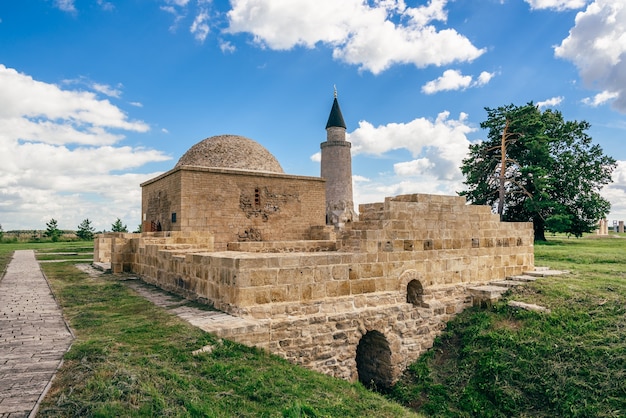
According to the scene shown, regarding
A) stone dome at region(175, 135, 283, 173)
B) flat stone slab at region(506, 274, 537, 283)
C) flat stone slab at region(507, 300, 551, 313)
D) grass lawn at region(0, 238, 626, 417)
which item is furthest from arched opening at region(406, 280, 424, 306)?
stone dome at region(175, 135, 283, 173)

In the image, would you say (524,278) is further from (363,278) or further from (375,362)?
(363,278)

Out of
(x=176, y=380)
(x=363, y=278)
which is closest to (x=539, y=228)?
(x=363, y=278)

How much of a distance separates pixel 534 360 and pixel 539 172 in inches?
790

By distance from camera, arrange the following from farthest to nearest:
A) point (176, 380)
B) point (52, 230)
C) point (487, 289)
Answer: point (52, 230) → point (487, 289) → point (176, 380)

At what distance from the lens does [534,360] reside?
7598 mm

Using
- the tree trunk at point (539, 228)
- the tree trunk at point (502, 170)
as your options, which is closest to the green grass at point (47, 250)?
the tree trunk at point (502, 170)

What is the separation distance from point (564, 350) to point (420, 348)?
9.92 feet

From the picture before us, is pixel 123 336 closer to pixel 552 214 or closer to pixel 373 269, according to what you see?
pixel 373 269

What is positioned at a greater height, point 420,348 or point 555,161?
point 555,161

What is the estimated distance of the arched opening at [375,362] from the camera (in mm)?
8953

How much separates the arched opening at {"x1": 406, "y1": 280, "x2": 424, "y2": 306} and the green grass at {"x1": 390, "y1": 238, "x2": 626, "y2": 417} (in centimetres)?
105

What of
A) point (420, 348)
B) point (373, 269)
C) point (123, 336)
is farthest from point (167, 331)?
point (420, 348)

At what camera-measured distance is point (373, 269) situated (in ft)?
29.7

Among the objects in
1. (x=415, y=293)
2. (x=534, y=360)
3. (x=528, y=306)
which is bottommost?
(x=534, y=360)
